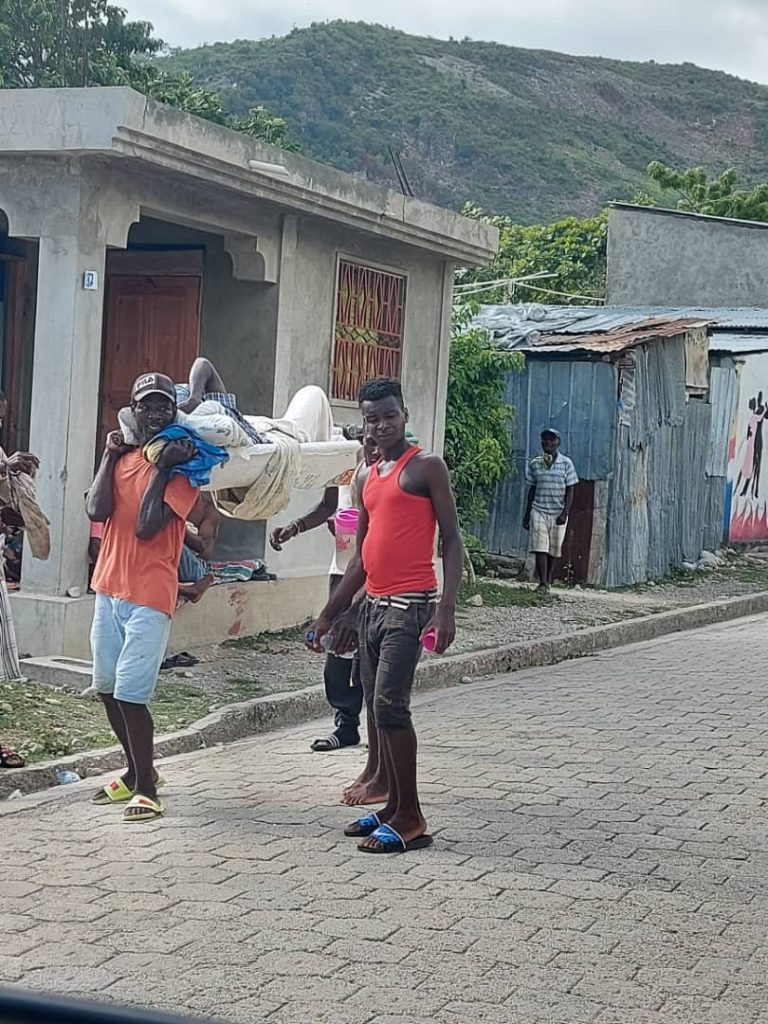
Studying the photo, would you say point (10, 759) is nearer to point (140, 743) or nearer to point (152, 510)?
point (140, 743)

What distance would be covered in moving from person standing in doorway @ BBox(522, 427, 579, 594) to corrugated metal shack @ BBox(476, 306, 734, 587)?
1050mm

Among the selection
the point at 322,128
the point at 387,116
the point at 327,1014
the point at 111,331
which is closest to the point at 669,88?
the point at 387,116

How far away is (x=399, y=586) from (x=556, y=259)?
3237 cm

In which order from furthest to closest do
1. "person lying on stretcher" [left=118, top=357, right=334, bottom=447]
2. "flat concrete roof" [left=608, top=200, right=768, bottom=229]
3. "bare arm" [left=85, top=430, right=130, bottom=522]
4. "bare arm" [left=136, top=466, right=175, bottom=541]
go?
"flat concrete roof" [left=608, top=200, right=768, bottom=229] < "person lying on stretcher" [left=118, top=357, right=334, bottom=447] < "bare arm" [left=85, top=430, right=130, bottom=522] < "bare arm" [left=136, top=466, right=175, bottom=541]

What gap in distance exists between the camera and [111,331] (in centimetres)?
1202

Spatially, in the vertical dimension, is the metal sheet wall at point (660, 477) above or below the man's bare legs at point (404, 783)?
above

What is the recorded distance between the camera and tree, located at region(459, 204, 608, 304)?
3653 cm

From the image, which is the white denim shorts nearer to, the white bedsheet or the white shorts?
the white bedsheet

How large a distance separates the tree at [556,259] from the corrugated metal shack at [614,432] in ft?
55.1

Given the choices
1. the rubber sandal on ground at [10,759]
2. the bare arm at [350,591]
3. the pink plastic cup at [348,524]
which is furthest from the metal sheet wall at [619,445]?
the rubber sandal on ground at [10,759]

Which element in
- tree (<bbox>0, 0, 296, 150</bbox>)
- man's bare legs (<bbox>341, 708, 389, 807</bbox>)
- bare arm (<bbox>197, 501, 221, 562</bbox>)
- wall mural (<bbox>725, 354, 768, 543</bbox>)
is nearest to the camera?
man's bare legs (<bbox>341, 708, 389, 807</bbox>)

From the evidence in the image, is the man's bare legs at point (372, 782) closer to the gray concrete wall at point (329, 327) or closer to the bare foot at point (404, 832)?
the bare foot at point (404, 832)

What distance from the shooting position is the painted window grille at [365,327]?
40.5 feet

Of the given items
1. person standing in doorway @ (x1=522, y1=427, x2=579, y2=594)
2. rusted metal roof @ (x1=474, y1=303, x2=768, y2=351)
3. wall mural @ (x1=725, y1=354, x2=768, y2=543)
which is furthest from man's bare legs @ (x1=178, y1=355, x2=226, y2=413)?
wall mural @ (x1=725, y1=354, x2=768, y2=543)
